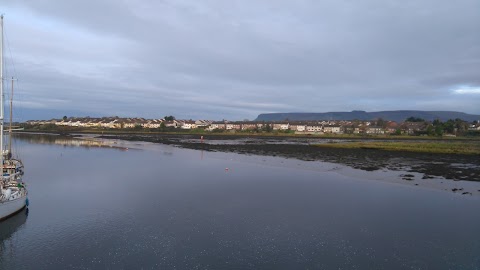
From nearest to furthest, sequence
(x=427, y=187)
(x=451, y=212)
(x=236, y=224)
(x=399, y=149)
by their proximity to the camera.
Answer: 1. (x=236, y=224)
2. (x=451, y=212)
3. (x=427, y=187)
4. (x=399, y=149)

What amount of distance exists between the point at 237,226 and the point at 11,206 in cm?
1170

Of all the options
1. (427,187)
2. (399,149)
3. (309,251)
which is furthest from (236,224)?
(399,149)

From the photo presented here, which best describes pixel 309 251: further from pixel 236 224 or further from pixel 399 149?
pixel 399 149

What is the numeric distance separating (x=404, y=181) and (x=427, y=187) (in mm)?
2624

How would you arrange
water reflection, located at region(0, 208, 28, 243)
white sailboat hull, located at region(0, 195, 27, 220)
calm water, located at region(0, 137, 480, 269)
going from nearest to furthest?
calm water, located at region(0, 137, 480, 269)
water reflection, located at region(0, 208, 28, 243)
white sailboat hull, located at region(0, 195, 27, 220)

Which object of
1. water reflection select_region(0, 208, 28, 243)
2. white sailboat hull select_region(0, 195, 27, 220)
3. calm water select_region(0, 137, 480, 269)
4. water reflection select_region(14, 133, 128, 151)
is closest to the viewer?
calm water select_region(0, 137, 480, 269)

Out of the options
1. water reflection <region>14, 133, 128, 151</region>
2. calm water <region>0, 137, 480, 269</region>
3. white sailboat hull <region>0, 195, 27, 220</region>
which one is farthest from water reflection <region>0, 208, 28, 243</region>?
water reflection <region>14, 133, 128, 151</region>

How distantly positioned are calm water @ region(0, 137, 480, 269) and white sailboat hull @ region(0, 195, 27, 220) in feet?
1.29

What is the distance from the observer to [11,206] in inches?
691

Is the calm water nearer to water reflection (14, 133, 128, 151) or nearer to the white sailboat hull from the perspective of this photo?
the white sailboat hull

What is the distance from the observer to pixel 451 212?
2038 centimetres

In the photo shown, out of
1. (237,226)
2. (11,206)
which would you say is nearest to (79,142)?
(11,206)

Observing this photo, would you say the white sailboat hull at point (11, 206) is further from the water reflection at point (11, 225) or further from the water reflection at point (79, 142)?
the water reflection at point (79, 142)

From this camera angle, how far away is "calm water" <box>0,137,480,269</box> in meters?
13.0
